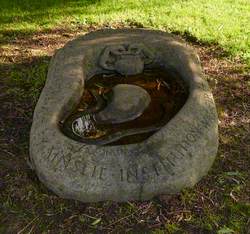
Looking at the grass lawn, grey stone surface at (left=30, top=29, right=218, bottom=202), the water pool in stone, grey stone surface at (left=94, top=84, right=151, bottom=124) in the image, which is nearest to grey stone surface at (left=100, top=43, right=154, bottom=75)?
the water pool in stone

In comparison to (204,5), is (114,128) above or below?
above

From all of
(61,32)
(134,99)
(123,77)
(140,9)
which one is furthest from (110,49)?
(140,9)

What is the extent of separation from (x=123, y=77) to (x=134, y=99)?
52 cm

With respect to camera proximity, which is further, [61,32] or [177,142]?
[61,32]

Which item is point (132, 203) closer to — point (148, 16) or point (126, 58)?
point (126, 58)

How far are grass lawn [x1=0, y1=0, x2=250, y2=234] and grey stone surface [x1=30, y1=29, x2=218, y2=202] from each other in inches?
5.3

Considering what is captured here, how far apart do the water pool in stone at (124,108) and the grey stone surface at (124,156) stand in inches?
5.4

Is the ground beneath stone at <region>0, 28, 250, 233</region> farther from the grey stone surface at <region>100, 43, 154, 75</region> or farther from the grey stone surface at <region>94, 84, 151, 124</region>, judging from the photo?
the grey stone surface at <region>100, 43, 154, 75</region>

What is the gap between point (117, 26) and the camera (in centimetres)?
673

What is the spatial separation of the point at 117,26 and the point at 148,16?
501 millimetres

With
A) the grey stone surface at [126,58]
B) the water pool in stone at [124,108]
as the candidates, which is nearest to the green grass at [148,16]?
the grey stone surface at [126,58]

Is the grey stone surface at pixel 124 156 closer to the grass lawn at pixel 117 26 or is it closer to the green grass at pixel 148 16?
the grass lawn at pixel 117 26

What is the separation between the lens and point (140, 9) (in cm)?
719

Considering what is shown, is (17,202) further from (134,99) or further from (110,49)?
(110,49)
